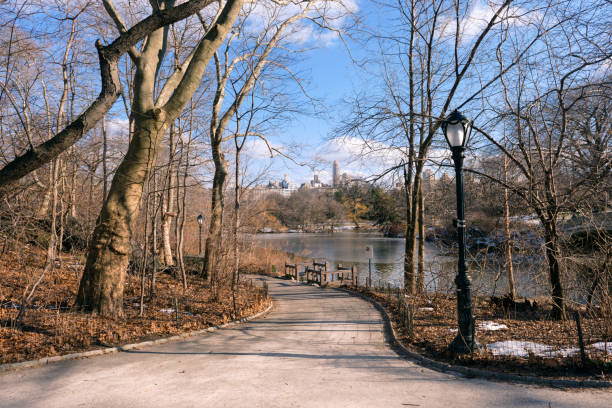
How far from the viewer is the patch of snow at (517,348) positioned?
5.74 meters

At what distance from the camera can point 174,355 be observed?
6.12 metres

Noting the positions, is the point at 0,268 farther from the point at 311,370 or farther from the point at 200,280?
the point at 311,370

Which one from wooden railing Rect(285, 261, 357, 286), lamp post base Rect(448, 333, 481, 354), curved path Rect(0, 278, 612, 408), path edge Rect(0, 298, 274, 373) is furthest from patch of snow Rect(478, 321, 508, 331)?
wooden railing Rect(285, 261, 357, 286)

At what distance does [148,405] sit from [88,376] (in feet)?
4.63

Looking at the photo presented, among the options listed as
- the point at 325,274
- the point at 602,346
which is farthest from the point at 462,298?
the point at 325,274

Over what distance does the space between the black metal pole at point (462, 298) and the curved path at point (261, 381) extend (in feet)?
2.69

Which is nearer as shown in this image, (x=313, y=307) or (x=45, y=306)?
(x=45, y=306)

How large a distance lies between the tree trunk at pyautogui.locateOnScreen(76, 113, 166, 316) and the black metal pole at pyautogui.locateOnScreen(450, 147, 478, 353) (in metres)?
6.13

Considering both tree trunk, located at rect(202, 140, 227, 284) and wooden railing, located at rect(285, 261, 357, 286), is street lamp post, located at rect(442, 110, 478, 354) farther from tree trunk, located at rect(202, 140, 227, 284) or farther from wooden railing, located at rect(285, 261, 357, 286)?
wooden railing, located at rect(285, 261, 357, 286)

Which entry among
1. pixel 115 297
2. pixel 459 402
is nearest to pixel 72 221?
pixel 115 297

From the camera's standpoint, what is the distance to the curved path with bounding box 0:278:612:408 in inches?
168

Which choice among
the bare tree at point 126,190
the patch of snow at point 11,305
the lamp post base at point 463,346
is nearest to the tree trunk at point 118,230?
the bare tree at point 126,190

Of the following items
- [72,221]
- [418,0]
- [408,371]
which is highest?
[418,0]

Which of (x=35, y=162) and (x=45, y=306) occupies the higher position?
(x=35, y=162)
